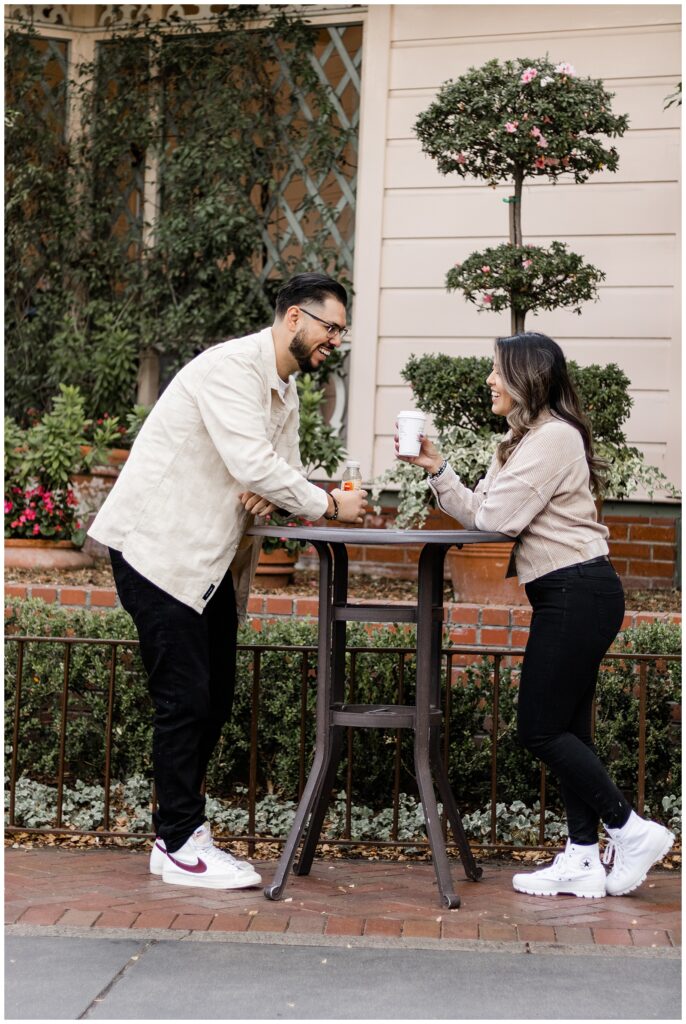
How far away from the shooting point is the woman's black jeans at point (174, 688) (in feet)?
12.3

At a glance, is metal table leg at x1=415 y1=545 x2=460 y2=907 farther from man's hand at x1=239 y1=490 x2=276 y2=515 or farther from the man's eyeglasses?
the man's eyeglasses

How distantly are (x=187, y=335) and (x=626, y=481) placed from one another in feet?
10.7

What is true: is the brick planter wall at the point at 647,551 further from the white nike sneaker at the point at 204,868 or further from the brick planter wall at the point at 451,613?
the white nike sneaker at the point at 204,868

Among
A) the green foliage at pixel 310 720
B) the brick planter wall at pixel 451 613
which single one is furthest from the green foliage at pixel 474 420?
the green foliage at pixel 310 720

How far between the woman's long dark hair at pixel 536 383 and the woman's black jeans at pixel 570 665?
1.13 feet

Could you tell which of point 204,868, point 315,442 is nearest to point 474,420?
point 315,442

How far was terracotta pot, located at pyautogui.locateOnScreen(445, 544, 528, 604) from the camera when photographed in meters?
6.03

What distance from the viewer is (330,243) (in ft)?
26.5

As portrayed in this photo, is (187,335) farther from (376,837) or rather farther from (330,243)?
(376,837)

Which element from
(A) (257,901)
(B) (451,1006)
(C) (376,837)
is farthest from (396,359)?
(B) (451,1006)

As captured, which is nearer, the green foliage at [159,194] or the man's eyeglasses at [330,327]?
the man's eyeglasses at [330,327]

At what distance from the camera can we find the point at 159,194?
8273 millimetres

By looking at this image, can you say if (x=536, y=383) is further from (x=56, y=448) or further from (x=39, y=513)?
(x=39, y=513)

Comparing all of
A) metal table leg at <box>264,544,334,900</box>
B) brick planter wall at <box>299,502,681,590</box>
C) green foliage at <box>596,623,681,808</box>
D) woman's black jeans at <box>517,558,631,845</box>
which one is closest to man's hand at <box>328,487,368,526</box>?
metal table leg at <box>264,544,334,900</box>
